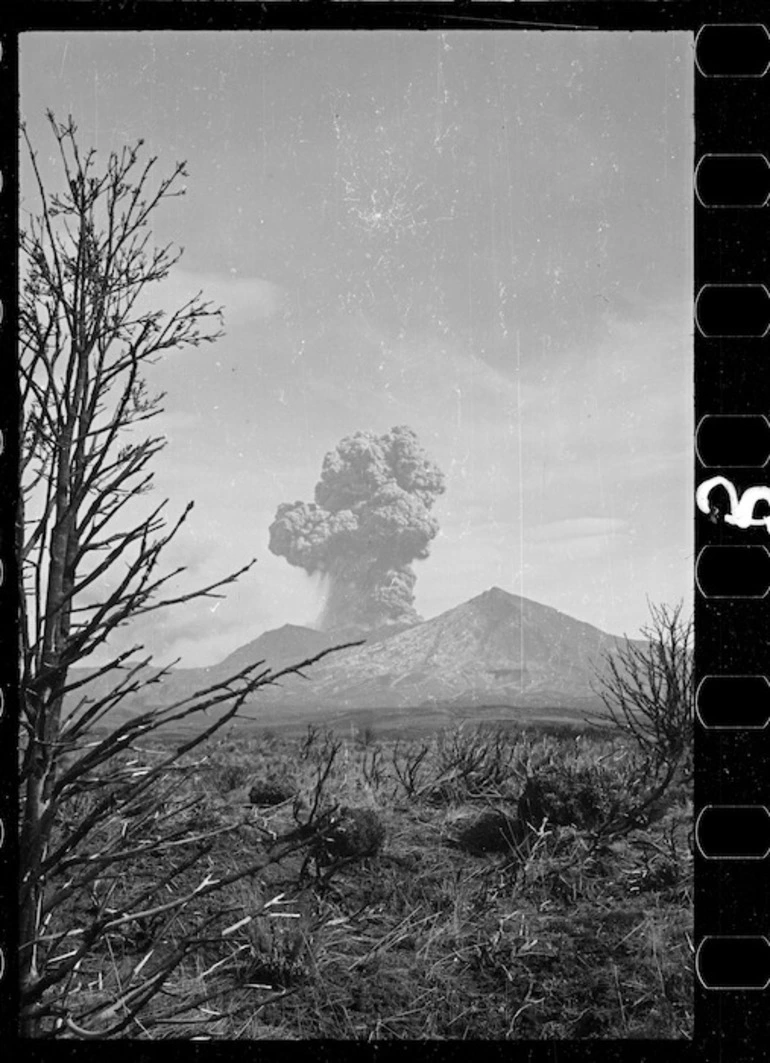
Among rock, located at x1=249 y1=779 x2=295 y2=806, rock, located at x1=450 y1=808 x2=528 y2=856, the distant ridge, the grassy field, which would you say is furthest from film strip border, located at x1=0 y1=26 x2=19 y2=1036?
rock, located at x1=450 y1=808 x2=528 y2=856

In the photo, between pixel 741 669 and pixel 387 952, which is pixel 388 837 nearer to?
pixel 387 952

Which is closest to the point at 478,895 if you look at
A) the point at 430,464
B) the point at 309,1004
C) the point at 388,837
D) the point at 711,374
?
the point at 388,837

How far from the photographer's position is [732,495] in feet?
5.87

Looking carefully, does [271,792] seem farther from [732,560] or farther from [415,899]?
[732,560]

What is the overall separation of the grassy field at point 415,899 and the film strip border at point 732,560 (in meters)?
0.65

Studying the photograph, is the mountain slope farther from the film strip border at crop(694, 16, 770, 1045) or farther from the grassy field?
the film strip border at crop(694, 16, 770, 1045)

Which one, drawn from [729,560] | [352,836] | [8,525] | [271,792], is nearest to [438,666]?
[352,836]

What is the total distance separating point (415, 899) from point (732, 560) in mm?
1699

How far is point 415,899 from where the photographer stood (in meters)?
3.03

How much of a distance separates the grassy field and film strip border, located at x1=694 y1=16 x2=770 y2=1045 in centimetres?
65

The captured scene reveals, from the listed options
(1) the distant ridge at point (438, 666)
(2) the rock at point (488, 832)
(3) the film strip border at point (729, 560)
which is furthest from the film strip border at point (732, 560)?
(2) the rock at point (488, 832)

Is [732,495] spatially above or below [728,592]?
above

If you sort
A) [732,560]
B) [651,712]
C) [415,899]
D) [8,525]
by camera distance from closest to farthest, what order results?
[732,560] < [8,525] < [415,899] < [651,712]

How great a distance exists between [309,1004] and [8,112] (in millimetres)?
2156
